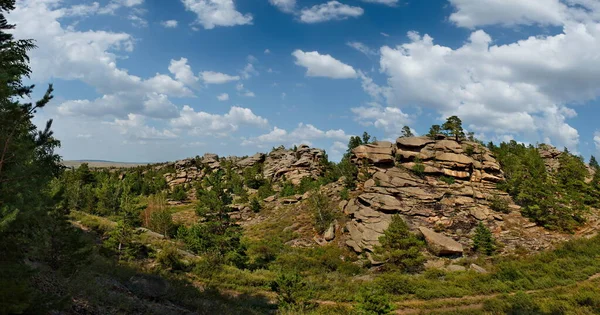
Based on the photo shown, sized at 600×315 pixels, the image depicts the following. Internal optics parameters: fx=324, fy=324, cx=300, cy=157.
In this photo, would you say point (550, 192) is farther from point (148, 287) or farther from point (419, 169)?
point (148, 287)

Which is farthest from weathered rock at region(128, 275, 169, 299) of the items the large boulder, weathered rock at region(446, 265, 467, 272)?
the large boulder

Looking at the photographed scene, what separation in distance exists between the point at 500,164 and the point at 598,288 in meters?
39.4

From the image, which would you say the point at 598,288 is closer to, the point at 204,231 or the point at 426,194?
the point at 426,194

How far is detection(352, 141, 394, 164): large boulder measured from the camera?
186ft

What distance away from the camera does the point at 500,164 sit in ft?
195

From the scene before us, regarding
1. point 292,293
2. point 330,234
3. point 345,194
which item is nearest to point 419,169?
point 345,194

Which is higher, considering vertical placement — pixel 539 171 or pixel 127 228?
pixel 539 171

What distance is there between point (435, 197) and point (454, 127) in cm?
1938

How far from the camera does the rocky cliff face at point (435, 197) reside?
40.4 metres

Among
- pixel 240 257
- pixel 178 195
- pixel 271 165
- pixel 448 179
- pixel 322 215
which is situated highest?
pixel 271 165

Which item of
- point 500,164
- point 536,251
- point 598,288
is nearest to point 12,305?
point 598,288

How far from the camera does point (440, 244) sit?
1490 inches

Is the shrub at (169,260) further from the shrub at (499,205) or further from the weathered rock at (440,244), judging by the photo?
the shrub at (499,205)

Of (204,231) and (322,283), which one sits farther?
(204,231)
